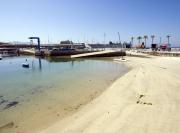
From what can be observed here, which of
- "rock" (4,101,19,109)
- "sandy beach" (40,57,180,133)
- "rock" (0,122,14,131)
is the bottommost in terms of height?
"rock" (0,122,14,131)

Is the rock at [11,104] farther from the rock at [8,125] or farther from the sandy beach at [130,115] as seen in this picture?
the sandy beach at [130,115]

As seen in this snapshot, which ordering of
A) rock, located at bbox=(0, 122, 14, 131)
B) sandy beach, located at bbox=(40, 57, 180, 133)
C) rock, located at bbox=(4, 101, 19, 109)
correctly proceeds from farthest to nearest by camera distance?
rock, located at bbox=(4, 101, 19, 109) → rock, located at bbox=(0, 122, 14, 131) → sandy beach, located at bbox=(40, 57, 180, 133)

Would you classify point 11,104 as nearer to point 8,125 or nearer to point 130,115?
point 8,125

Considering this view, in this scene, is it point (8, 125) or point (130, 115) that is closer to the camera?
point (130, 115)

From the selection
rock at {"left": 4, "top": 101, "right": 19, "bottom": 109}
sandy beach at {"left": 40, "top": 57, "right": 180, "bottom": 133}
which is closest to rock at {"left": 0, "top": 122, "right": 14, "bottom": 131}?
sandy beach at {"left": 40, "top": 57, "right": 180, "bottom": 133}

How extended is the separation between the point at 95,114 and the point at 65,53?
7028cm

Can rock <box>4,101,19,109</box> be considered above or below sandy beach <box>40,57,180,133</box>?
below

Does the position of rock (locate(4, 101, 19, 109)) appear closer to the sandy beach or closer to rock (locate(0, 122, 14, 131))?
rock (locate(0, 122, 14, 131))

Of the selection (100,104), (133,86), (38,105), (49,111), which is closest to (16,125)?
(49,111)

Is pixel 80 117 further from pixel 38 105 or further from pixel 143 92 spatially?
pixel 143 92

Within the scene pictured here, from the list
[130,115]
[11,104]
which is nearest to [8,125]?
[11,104]

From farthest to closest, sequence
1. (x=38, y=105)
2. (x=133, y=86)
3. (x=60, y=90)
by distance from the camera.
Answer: (x=60, y=90) → (x=133, y=86) → (x=38, y=105)

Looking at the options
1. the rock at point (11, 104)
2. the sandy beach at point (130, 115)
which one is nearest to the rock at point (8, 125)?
the sandy beach at point (130, 115)

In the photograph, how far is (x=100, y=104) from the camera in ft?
51.1
